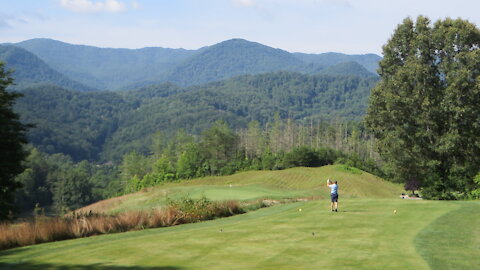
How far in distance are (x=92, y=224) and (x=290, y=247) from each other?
30.9 ft

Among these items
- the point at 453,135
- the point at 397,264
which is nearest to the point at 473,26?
the point at 453,135

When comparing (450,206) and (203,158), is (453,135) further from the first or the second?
(203,158)

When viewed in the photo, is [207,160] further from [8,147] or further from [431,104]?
[431,104]

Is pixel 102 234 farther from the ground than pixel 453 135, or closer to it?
closer to it

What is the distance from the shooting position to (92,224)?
66.7ft

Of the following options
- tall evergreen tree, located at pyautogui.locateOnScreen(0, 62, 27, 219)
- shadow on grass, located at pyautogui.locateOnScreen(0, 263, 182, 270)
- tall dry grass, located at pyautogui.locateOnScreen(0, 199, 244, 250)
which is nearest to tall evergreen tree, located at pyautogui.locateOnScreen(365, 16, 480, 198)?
tall dry grass, located at pyautogui.locateOnScreen(0, 199, 244, 250)

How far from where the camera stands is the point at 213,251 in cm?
1444

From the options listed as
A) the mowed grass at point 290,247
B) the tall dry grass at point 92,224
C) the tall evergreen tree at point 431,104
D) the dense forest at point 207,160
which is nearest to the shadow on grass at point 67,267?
the mowed grass at point 290,247

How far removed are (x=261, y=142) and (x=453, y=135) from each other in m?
118

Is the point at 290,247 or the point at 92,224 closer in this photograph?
the point at 290,247

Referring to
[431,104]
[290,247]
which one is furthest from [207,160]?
[290,247]

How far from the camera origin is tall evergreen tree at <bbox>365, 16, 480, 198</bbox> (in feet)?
122

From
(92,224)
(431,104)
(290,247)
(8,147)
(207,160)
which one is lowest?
(207,160)

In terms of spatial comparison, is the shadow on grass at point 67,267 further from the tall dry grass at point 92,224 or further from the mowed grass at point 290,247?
the tall dry grass at point 92,224
